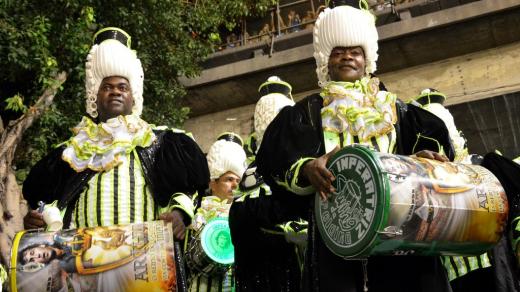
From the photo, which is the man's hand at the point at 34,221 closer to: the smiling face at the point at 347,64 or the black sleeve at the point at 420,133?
the smiling face at the point at 347,64

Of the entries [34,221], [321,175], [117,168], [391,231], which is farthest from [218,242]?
[391,231]

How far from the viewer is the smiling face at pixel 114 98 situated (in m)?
Answer: 4.99

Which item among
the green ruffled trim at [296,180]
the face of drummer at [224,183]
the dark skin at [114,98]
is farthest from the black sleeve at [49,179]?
the face of drummer at [224,183]

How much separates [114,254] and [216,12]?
11172 millimetres

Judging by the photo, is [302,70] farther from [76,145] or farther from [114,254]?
[114,254]

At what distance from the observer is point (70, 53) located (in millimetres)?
11039

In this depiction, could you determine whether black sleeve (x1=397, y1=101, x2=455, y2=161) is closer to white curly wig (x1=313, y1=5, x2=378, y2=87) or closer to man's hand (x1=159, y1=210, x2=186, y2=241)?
white curly wig (x1=313, y1=5, x2=378, y2=87)

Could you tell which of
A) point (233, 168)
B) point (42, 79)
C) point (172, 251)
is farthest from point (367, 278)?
point (42, 79)

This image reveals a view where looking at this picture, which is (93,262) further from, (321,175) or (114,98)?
(114,98)

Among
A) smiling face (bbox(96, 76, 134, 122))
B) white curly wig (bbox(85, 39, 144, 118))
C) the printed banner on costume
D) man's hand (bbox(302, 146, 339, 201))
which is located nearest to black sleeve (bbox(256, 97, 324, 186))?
man's hand (bbox(302, 146, 339, 201))

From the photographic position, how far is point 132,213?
4.62 metres

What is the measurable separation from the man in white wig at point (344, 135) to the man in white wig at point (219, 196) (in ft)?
5.37

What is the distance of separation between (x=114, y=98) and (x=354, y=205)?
229cm

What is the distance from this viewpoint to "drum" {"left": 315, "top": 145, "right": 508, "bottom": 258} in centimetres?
313
